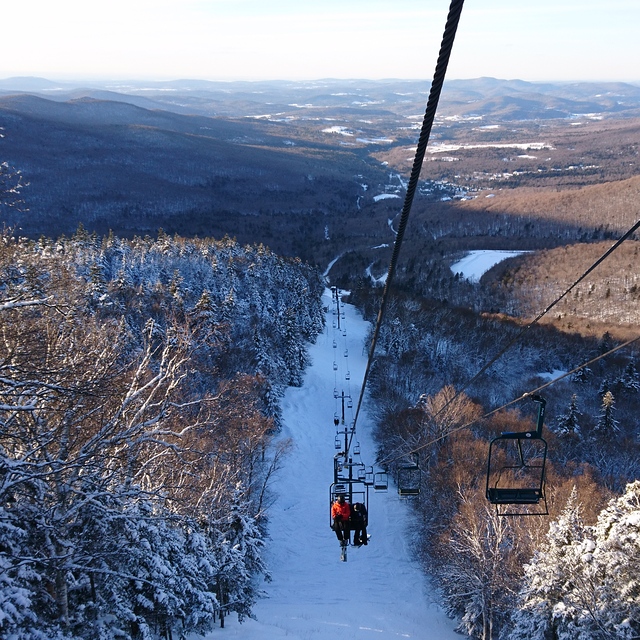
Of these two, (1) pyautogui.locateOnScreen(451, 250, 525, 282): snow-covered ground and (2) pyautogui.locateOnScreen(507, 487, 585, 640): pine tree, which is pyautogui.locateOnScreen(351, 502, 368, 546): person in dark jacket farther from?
(1) pyautogui.locateOnScreen(451, 250, 525, 282): snow-covered ground

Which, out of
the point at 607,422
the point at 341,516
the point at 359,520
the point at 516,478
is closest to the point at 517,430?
the point at 516,478

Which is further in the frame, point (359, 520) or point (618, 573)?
point (618, 573)

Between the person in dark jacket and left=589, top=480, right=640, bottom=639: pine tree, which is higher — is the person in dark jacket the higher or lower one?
the higher one

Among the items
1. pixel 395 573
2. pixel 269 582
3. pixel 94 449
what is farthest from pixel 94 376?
pixel 395 573

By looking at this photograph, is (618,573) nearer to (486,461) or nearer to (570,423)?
(486,461)

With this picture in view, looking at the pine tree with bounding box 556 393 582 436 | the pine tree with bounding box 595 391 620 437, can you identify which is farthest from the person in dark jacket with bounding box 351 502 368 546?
the pine tree with bounding box 595 391 620 437

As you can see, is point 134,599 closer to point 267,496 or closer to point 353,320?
point 267,496
